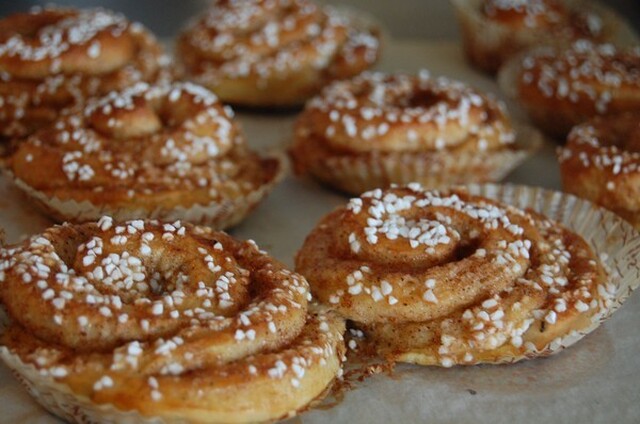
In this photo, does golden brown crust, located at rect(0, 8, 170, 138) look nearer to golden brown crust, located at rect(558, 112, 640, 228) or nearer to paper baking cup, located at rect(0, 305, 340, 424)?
paper baking cup, located at rect(0, 305, 340, 424)

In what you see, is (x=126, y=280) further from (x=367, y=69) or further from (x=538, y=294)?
(x=367, y=69)

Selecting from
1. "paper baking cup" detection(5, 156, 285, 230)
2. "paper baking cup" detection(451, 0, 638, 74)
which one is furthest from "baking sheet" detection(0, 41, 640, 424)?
"paper baking cup" detection(451, 0, 638, 74)

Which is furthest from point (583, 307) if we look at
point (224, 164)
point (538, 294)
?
point (224, 164)

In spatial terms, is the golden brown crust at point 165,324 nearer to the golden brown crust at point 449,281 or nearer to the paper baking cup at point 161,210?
the golden brown crust at point 449,281

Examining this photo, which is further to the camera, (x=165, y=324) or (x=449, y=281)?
(x=449, y=281)

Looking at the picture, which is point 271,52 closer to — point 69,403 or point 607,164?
point 607,164

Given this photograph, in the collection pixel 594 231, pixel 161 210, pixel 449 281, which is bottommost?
pixel 161 210

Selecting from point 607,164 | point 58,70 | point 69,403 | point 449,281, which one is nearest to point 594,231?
point 607,164

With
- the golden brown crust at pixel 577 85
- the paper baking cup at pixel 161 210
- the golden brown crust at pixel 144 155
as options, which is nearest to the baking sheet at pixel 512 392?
the paper baking cup at pixel 161 210
